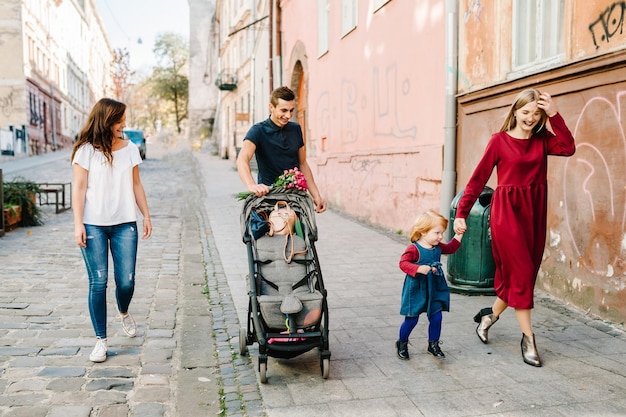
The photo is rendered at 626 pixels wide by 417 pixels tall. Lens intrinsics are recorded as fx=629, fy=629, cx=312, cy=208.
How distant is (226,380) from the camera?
4113 mm

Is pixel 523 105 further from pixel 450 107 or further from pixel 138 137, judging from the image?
pixel 138 137

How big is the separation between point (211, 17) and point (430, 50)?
45.0 meters

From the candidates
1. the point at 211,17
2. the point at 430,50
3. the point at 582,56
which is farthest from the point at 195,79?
the point at 582,56

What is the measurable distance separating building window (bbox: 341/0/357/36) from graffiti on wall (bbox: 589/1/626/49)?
7909mm

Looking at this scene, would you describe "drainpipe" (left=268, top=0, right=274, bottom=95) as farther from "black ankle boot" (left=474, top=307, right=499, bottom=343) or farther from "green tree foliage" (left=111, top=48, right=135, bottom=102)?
"green tree foliage" (left=111, top=48, right=135, bottom=102)

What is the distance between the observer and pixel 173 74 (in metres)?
60.2

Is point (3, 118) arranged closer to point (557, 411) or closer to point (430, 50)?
point (430, 50)

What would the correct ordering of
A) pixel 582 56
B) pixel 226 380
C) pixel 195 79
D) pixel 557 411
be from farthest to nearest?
pixel 195 79
pixel 582 56
pixel 226 380
pixel 557 411

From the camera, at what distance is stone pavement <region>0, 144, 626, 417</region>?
366 centimetres

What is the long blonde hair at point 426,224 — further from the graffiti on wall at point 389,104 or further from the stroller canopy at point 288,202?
the graffiti on wall at point 389,104

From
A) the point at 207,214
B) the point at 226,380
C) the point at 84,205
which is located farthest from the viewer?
the point at 207,214

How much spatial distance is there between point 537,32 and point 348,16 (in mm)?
7378

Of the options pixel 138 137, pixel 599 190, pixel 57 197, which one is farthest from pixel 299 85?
pixel 138 137

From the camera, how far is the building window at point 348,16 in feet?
43.1
